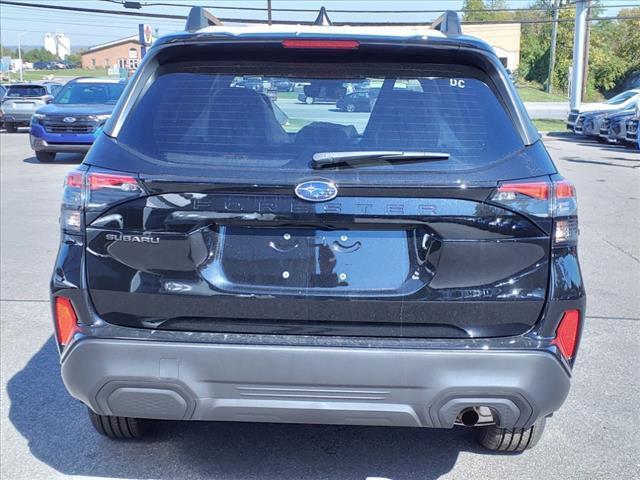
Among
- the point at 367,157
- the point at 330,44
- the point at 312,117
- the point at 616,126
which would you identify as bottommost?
the point at 616,126

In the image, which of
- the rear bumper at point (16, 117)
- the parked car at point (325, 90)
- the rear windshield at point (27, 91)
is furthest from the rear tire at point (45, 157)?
the parked car at point (325, 90)

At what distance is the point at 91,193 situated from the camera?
9.71 feet

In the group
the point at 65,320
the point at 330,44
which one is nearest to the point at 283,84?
the point at 330,44

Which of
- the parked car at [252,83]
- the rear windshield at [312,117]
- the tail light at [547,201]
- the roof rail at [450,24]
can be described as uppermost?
the roof rail at [450,24]

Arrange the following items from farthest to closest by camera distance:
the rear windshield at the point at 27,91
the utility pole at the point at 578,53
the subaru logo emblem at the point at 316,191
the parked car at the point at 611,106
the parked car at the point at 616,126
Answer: the utility pole at the point at 578,53 < the rear windshield at the point at 27,91 < the parked car at the point at 611,106 < the parked car at the point at 616,126 < the subaru logo emblem at the point at 316,191

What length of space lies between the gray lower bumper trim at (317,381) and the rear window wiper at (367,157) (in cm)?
70

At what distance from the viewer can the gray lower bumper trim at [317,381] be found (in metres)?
2.85

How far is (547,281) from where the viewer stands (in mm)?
2916

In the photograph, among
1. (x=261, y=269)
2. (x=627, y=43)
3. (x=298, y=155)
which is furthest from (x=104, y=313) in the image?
(x=627, y=43)

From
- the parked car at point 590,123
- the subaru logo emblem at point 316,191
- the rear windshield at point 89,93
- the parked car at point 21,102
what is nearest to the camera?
the subaru logo emblem at point 316,191

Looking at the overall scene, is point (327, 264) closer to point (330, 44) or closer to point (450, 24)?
point (330, 44)

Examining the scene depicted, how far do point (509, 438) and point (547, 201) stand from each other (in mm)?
1351

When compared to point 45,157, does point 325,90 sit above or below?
above

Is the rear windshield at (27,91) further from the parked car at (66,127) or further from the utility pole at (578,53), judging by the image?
the utility pole at (578,53)
